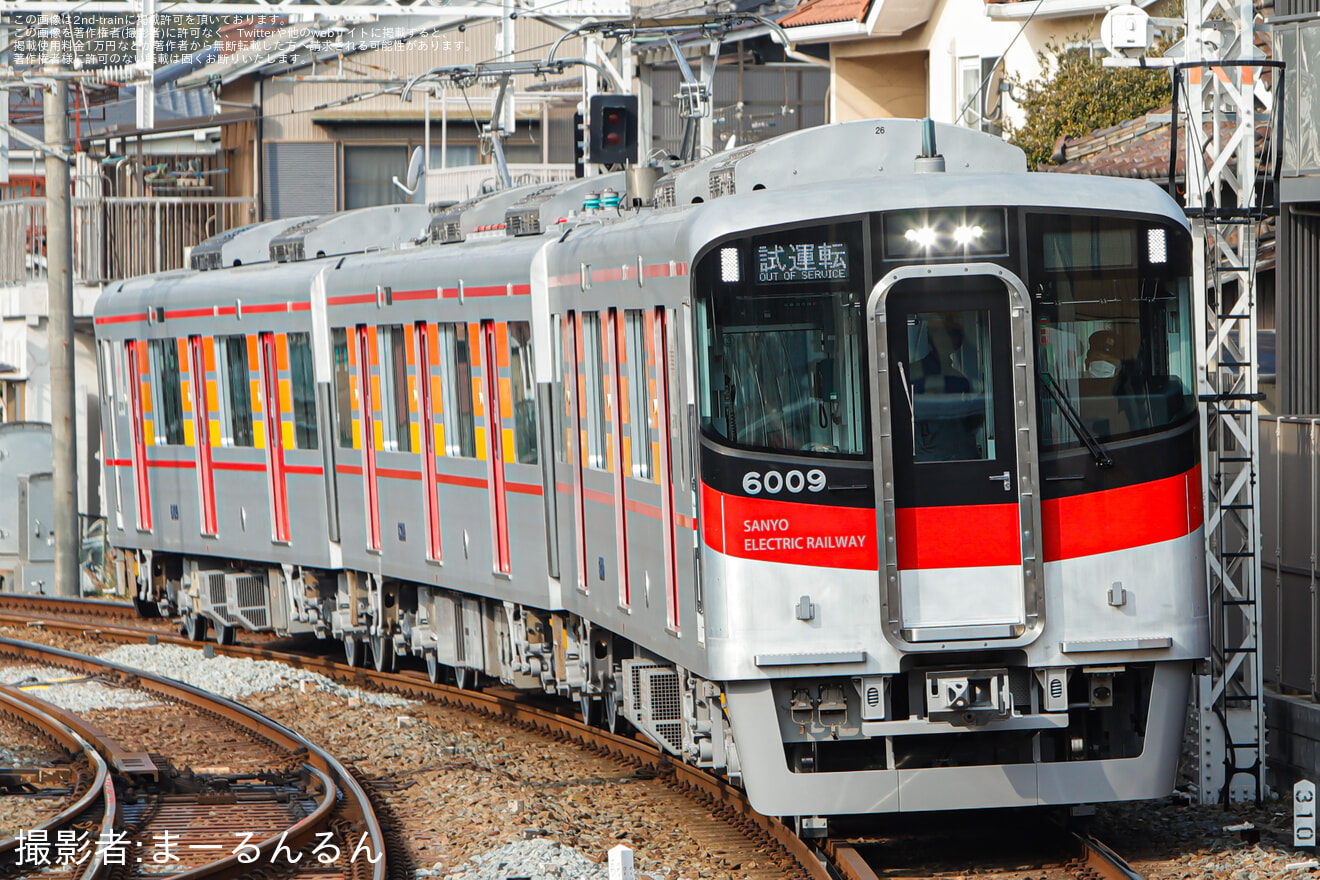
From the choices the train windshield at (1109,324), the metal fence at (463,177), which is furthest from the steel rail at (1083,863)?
the metal fence at (463,177)

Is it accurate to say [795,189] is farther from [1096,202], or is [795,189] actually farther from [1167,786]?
[1167,786]

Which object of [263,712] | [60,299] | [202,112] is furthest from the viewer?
[202,112]

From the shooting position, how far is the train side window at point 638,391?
998cm

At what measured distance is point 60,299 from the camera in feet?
78.0

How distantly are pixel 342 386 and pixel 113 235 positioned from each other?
51.3 ft

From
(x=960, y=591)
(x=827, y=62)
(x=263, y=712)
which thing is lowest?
(x=263, y=712)

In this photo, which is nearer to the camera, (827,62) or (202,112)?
(827,62)

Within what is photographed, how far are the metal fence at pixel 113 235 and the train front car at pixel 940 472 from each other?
21.6m

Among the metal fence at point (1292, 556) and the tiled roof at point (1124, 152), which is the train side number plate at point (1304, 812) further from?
the tiled roof at point (1124, 152)

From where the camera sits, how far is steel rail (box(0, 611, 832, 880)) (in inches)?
387

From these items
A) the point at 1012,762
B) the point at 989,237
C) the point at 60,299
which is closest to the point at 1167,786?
the point at 1012,762

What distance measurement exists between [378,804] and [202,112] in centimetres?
2400

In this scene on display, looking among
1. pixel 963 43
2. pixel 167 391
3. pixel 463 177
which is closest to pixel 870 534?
pixel 167 391

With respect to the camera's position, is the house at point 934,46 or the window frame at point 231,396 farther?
the house at point 934,46
